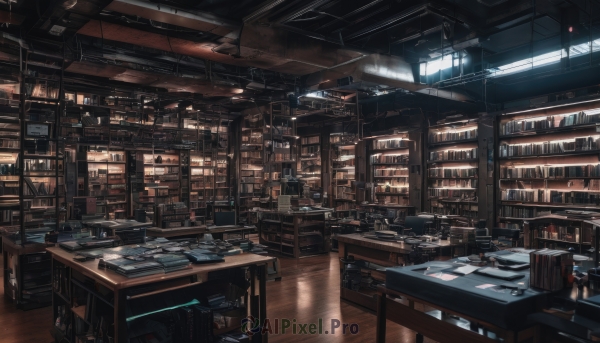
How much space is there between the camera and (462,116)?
929 centimetres

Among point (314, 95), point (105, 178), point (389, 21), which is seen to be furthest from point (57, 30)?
point (105, 178)

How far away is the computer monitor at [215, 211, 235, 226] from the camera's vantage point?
22.5 ft

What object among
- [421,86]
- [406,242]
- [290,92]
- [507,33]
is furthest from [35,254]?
[507,33]

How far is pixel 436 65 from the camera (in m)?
6.87

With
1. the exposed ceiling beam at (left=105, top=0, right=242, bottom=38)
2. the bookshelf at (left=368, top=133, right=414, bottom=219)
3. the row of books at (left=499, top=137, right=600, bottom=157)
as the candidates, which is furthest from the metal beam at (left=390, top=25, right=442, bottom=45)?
the bookshelf at (left=368, top=133, right=414, bottom=219)

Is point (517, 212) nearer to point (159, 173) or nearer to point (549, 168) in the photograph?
point (549, 168)

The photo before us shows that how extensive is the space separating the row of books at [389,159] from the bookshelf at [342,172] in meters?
0.86

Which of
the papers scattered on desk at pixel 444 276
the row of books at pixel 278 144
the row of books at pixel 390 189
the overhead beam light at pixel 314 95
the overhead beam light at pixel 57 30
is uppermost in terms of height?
the overhead beam light at pixel 57 30

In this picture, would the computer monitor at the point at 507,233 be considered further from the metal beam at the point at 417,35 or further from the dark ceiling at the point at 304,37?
the metal beam at the point at 417,35

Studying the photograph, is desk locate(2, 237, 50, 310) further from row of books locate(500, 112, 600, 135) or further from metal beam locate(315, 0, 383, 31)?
row of books locate(500, 112, 600, 135)

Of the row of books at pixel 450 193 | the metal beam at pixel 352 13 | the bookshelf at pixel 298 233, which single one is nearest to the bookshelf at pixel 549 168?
the row of books at pixel 450 193

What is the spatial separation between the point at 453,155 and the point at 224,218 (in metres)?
6.08

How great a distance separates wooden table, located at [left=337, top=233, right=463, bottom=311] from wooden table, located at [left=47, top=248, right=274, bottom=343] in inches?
71.3

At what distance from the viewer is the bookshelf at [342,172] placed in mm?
12922
